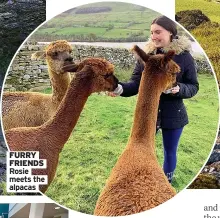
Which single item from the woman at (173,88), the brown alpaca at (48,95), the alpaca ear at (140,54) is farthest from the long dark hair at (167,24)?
the brown alpaca at (48,95)

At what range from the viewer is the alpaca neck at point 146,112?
432 centimetres

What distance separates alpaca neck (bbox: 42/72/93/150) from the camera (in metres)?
4.31

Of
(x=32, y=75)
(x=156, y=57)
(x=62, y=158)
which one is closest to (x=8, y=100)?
(x=32, y=75)

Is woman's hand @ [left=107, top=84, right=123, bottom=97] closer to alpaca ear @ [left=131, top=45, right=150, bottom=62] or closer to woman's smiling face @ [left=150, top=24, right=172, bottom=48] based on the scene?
alpaca ear @ [left=131, top=45, right=150, bottom=62]

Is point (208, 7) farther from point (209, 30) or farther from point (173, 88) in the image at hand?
point (173, 88)

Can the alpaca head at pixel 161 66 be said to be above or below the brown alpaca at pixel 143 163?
above

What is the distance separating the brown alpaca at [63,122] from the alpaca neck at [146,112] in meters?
0.23

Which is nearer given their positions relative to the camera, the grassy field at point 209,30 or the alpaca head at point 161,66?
the alpaca head at point 161,66

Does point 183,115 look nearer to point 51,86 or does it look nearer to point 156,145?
point 156,145

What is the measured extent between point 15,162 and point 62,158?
0.36 m

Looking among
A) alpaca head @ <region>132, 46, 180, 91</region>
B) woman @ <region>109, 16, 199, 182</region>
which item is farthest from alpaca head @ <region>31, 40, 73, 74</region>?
alpaca head @ <region>132, 46, 180, 91</region>

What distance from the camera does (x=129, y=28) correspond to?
4.43 m

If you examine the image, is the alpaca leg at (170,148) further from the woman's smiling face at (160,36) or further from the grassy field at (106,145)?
the woman's smiling face at (160,36)

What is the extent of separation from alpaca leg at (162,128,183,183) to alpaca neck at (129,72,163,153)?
108 millimetres
